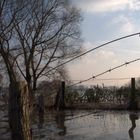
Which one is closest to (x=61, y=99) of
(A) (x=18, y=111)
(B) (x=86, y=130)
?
(B) (x=86, y=130)

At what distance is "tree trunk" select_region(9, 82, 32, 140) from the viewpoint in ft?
21.0

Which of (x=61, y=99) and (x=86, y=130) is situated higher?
(x=61, y=99)

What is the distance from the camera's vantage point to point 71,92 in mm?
31125

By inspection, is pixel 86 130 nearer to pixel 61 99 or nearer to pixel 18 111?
pixel 18 111

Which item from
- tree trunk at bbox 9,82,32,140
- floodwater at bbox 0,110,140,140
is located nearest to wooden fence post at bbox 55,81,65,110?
floodwater at bbox 0,110,140,140

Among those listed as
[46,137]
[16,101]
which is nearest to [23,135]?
[16,101]

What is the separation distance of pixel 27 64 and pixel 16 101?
31175 millimetres

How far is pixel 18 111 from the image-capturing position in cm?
644

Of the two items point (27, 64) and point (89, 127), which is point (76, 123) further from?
point (27, 64)

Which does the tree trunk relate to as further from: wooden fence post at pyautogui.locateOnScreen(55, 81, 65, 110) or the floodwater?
wooden fence post at pyautogui.locateOnScreen(55, 81, 65, 110)

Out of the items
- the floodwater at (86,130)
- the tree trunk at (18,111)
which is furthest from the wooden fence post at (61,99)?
the tree trunk at (18,111)

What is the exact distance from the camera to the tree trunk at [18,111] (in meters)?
6.41

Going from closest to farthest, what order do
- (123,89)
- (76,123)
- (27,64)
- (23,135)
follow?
(23,135), (76,123), (123,89), (27,64)

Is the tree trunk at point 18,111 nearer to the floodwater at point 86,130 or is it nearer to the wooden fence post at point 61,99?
the floodwater at point 86,130
